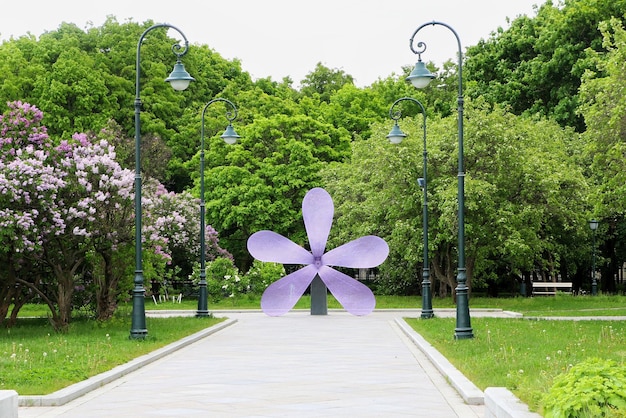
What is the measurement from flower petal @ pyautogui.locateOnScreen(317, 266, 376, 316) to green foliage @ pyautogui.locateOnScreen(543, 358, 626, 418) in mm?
25605

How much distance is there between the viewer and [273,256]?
34.6m

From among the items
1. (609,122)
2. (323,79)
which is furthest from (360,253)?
(323,79)

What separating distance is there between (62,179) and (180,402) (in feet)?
42.3

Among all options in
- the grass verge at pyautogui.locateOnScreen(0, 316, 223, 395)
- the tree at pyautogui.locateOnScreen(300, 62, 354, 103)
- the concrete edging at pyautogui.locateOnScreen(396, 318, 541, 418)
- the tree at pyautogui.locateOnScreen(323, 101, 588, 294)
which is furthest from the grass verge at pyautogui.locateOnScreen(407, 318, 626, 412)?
the tree at pyautogui.locateOnScreen(300, 62, 354, 103)

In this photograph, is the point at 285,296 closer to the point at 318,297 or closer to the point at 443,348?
the point at 318,297

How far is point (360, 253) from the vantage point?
34.4 meters

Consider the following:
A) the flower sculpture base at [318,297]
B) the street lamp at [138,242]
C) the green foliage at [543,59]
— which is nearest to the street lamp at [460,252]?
the street lamp at [138,242]

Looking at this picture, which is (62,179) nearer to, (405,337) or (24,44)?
(405,337)

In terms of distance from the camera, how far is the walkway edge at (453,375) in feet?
40.7

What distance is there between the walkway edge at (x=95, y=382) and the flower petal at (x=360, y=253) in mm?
12290

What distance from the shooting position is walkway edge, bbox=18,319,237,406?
12.4m

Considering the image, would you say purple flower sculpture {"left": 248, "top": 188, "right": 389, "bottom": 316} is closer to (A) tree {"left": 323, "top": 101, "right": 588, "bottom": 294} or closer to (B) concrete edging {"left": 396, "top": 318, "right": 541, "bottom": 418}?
(A) tree {"left": 323, "top": 101, "right": 588, "bottom": 294}

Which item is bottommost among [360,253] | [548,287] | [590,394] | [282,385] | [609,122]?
[282,385]

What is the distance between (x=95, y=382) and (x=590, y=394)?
8305 mm
